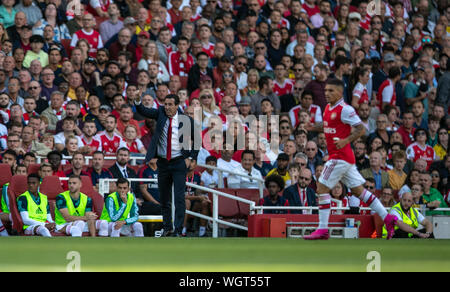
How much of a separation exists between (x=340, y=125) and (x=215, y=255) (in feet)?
9.34

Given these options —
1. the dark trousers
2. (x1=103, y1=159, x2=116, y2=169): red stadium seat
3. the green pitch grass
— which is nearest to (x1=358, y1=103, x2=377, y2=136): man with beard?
(x1=103, y1=159, x2=116, y2=169): red stadium seat

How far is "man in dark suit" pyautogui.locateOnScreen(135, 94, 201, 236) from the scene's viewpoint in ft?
38.0

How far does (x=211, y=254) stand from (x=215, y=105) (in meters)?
8.42

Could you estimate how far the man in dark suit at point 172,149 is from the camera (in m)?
11.6

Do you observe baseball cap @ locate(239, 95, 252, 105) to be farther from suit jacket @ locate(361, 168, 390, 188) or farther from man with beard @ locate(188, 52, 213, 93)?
suit jacket @ locate(361, 168, 390, 188)

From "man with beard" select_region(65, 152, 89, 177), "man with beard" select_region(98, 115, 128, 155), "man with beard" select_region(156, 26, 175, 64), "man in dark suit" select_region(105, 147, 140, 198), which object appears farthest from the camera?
"man with beard" select_region(156, 26, 175, 64)

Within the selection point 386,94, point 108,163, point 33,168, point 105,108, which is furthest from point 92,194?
point 386,94

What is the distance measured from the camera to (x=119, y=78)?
1631 cm

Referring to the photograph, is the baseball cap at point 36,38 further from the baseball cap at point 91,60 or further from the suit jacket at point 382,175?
the suit jacket at point 382,175

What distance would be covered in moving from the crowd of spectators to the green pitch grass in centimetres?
386

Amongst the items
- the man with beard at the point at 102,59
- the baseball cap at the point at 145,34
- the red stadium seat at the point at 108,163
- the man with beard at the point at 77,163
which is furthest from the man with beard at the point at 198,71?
the man with beard at the point at 77,163

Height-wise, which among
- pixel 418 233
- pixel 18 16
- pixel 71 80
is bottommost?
pixel 418 233
